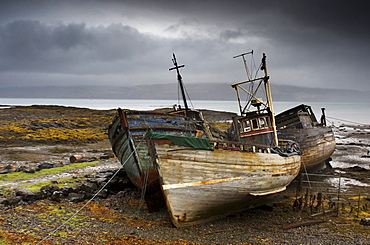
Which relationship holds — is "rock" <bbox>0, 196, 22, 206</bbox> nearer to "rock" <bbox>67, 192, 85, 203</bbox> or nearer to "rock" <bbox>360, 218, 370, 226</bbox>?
"rock" <bbox>67, 192, 85, 203</bbox>

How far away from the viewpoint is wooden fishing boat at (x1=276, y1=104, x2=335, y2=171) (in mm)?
20344

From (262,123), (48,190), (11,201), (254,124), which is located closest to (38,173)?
(48,190)

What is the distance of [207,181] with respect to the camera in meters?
10.8

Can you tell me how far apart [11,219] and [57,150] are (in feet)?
61.5

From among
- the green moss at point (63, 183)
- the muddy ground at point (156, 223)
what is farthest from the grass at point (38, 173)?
the green moss at point (63, 183)

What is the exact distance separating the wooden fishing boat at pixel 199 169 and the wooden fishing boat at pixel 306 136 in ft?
17.5

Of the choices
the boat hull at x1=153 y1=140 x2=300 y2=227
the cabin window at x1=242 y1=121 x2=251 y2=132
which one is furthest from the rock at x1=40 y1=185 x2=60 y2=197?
the cabin window at x1=242 y1=121 x2=251 y2=132

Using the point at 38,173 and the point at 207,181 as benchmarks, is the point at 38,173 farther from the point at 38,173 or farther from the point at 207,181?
the point at 207,181

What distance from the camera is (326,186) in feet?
60.7

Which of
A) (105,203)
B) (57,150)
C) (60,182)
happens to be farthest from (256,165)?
(57,150)

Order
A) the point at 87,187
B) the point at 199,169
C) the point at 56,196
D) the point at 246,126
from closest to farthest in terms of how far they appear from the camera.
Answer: the point at 199,169
the point at 56,196
the point at 87,187
the point at 246,126

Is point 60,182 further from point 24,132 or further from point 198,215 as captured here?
point 24,132

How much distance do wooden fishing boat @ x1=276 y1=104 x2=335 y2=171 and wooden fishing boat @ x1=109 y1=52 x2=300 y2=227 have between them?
533 cm

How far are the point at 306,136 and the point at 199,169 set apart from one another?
12511mm
